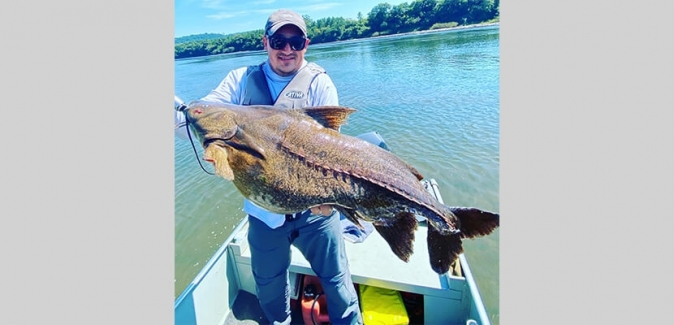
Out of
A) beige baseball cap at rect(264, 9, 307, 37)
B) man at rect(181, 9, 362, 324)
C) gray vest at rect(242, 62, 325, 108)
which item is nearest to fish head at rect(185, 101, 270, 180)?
man at rect(181, 9, 362, 324)

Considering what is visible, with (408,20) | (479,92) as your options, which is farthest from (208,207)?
(408,20)

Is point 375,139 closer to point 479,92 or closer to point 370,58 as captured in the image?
point 479,92

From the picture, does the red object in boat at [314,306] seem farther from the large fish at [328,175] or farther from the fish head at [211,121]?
the fish head at [211,121]

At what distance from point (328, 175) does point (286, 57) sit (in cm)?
125

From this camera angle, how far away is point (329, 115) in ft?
8.66

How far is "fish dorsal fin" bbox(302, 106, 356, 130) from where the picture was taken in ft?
8.63

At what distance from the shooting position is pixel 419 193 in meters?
2.40

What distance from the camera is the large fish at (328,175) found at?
94.6 inches

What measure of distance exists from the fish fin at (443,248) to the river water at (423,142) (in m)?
4.39

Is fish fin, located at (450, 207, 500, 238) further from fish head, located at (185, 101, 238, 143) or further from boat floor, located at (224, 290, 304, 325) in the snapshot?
boat floor, located at (224, 290, 304, 325)

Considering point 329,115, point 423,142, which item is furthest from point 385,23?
point 329,115

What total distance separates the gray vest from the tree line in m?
52.8

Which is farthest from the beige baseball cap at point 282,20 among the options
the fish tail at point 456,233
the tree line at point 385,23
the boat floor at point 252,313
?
the tree line at point 385,23

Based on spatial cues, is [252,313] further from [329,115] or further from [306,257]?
[329,115]
